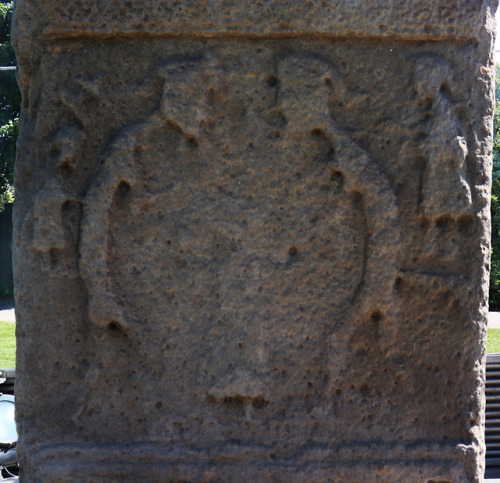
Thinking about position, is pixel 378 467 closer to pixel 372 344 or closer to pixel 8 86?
pixel 372 344

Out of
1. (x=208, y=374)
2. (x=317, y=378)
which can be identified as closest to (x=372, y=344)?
(x=317, y=378)

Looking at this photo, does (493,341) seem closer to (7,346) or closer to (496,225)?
(7,346)

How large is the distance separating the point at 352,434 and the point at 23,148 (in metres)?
1.14

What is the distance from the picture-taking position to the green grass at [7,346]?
5.98 meters

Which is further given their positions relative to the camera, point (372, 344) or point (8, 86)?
point (8, 86)

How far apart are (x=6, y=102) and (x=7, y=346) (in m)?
5.84

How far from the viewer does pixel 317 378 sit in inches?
73.5

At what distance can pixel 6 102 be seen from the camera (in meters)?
11.5

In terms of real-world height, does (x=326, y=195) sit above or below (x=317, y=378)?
above

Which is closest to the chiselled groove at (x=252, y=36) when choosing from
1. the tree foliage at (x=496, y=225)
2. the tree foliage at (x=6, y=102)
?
the tree foliage at (x=496, y=225)

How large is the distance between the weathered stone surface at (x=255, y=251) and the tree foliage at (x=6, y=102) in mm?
8653

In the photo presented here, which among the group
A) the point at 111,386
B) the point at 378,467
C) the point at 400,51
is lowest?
the point at 378,467

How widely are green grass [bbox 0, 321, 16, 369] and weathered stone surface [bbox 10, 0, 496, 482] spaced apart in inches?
140

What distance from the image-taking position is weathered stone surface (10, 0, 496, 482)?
184 cm
